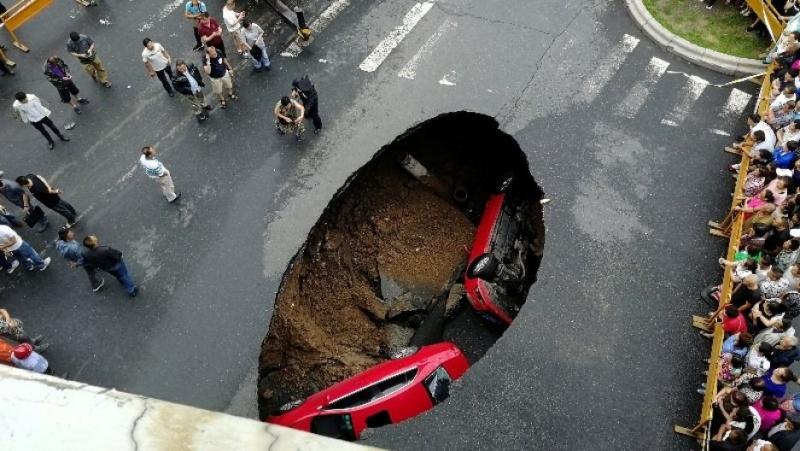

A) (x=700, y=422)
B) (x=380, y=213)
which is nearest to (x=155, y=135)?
(x=380, y=213)

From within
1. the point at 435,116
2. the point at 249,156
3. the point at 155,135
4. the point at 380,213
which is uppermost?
the point at 155,135

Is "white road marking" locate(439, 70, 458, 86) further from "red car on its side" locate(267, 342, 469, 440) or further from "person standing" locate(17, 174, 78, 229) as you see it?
"person standing" locate(17, 174, 78, 229)

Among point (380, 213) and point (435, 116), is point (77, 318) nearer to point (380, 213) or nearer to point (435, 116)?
point (380, 213)

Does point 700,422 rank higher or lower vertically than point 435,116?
lower

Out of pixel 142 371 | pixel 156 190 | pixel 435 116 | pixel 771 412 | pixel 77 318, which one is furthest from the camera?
pixel 435 116

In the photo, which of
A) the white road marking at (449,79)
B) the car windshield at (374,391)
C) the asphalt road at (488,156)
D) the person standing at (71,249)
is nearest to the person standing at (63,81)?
the asphalt road at (488,156)

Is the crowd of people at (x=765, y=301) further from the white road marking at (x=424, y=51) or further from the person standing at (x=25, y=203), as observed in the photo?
the person standing at (x=25, y=203)

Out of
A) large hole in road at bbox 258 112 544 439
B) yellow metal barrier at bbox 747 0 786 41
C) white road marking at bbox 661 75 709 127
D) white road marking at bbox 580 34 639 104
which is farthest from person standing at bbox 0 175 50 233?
yellow metal barrier at bbox 747 0 786 41

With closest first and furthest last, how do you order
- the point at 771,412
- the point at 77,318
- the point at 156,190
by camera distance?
the point at 771,412 → the point at 77,318 → the point at 156,190
